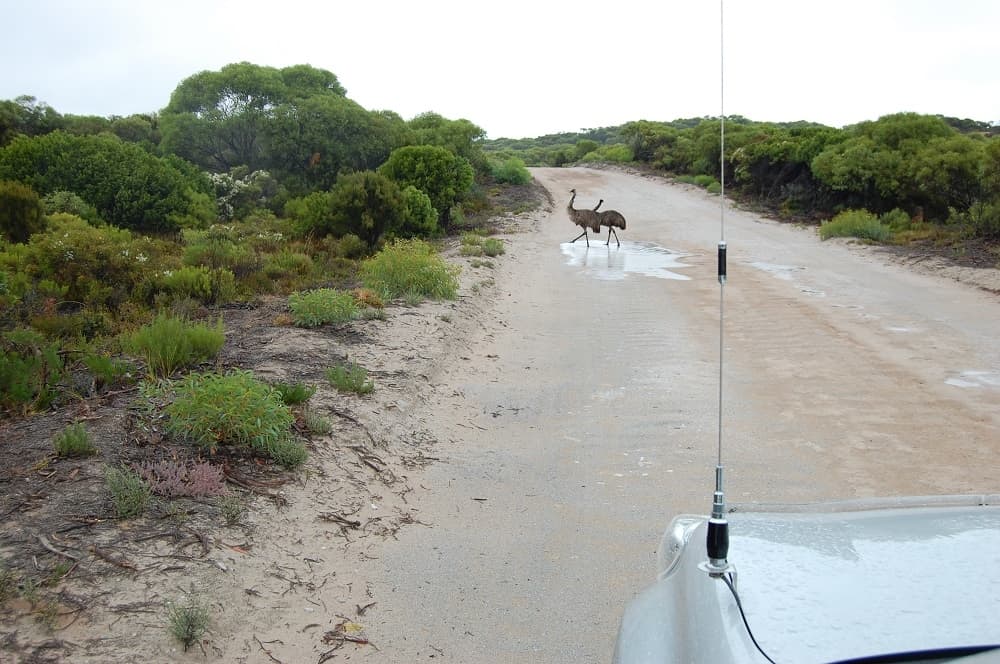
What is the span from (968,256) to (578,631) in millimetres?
16477

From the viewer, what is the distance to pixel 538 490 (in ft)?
21.4

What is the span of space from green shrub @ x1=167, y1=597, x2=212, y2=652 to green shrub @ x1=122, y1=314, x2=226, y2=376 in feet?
11.7

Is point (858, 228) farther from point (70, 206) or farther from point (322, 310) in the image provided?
point (70, 206)

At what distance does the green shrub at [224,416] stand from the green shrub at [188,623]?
188 cm

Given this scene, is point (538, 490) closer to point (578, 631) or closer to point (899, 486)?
point (578, 631)

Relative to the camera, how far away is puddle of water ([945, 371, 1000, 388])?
29.1 ft

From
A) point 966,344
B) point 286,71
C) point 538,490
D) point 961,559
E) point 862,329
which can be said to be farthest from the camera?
point 286,71

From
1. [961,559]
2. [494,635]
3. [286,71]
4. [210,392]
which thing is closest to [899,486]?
[494,635]

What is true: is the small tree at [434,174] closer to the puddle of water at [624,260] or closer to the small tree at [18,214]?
→ the puddle of water at [624,260]

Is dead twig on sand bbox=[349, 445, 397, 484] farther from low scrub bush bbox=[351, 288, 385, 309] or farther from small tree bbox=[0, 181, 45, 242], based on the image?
small tree bbox=[0, 181, 45, 242]

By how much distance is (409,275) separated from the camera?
13172 mm

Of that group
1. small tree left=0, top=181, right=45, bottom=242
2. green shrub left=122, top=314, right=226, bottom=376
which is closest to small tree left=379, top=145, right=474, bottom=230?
small tree left=0, top=181, right=45, bottom=242

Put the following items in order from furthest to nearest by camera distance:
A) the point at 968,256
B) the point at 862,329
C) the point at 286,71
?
the point at 286,71 < the point at 968,256 < the point at 862,329

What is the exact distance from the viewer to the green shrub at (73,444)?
557cm
